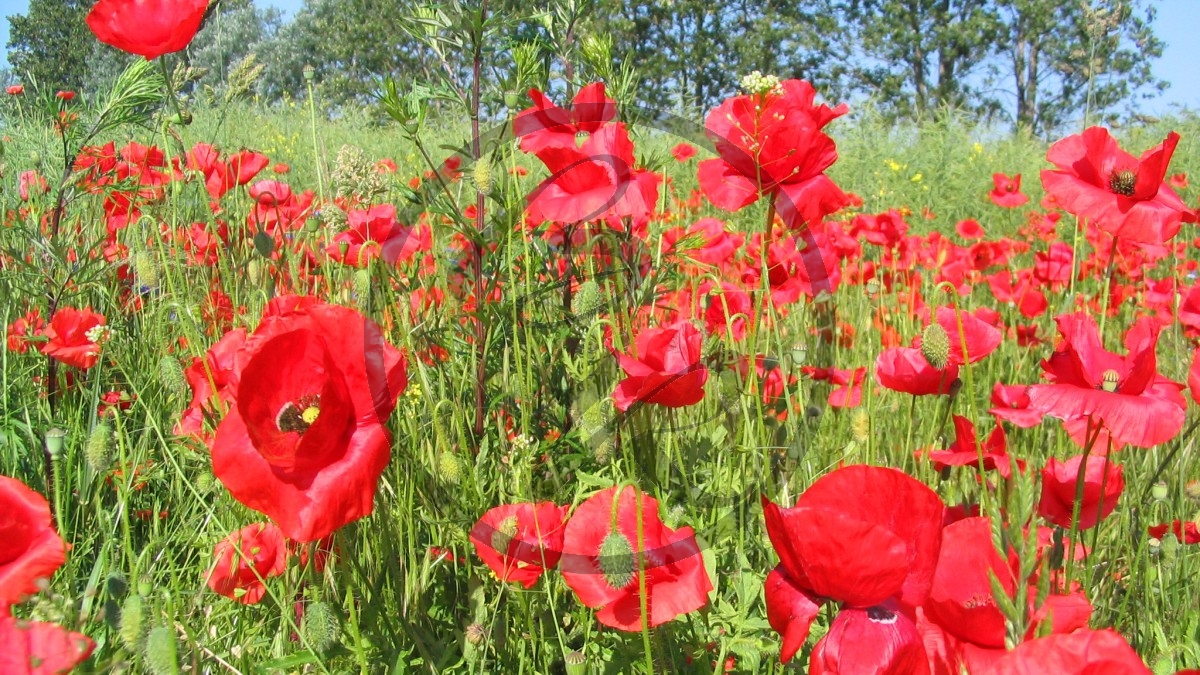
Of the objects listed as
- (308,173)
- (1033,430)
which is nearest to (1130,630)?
(1033,430)

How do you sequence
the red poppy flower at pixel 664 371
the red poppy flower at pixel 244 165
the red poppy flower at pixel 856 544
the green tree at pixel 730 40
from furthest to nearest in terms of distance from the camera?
the green tree at pixel 730 40 < the red poppy flower at pixel 244 165 < the red poppy flower at pixel 664 371 < the red poppy flower at pixel 856 544

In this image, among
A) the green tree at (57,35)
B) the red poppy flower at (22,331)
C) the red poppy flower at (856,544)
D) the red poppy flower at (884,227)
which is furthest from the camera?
the green tree at (57,35)

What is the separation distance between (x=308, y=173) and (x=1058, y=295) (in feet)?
17.1

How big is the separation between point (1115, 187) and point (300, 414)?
1257mm

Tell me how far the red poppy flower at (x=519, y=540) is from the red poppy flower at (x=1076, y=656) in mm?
583

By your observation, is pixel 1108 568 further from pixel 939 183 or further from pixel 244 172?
pixel 939 183

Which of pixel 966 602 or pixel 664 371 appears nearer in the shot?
pixel 966 602

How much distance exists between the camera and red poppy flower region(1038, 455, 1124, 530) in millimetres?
1242

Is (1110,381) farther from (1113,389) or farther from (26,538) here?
(26,538)

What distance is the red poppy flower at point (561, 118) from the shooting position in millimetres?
1324

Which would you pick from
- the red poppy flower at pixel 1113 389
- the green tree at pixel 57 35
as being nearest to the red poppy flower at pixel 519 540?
the red poppy flower at pixel 1113 389

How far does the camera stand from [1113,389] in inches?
45.9

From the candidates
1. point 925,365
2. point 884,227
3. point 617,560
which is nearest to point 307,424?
point 617,560

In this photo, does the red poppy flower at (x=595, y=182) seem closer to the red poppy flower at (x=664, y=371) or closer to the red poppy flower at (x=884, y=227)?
the red poppy flower at (x=664, y=371)
